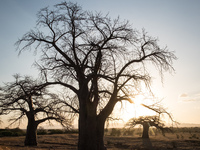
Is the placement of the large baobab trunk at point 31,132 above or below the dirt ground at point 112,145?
above

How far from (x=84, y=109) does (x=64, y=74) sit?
1.89 meters

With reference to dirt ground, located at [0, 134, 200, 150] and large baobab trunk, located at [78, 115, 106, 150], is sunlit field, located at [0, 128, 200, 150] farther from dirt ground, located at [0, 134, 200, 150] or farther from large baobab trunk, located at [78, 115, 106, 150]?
large baobab trunk, located at [78, 115, 106, 150]

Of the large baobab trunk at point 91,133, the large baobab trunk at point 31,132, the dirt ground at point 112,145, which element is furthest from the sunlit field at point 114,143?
the large baobab trunk at point 91,133

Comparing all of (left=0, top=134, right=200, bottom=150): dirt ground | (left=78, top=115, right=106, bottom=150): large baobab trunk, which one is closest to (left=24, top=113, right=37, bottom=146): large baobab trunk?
(left=0, top=134, right=200, bottom=150): dirt ground

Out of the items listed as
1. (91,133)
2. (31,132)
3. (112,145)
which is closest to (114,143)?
(112,145)

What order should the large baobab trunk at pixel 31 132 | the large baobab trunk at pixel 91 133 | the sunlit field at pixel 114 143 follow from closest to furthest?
the large baobab trunk at pixel 91 133, the sunlit field at pixel 114 143, the large baobab trunk at pixel 31 132

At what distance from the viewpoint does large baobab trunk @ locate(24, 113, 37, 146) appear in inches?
541

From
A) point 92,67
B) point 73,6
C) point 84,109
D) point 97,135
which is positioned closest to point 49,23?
point 73,6

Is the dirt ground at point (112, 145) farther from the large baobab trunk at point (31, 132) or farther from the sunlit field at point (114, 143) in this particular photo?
the large baobab trunk at point (31, 132)

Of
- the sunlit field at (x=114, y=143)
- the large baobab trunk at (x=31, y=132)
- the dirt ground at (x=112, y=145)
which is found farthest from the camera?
the large baobab trunk at (x=31, y=132)

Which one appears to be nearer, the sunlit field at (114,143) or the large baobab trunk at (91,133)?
the large baobab trunk at (91,133)

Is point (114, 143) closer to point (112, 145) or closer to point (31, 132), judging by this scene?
point (112, 145)

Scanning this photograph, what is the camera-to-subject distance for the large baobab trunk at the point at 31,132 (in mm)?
13732

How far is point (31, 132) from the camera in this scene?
45.9ft
